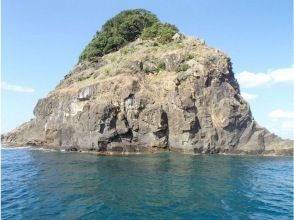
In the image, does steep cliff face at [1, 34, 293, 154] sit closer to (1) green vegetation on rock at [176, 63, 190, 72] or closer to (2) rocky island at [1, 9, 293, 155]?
(1) green vegetation on rock at [176, 63, 190, 72]

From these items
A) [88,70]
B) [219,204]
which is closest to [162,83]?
[88,70]

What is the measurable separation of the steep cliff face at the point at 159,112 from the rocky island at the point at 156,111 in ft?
0.54

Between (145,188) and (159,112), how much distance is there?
91.8 ft

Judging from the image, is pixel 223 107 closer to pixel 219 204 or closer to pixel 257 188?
pixel 257 188

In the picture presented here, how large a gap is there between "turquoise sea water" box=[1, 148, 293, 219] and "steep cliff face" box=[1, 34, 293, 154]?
7657mm

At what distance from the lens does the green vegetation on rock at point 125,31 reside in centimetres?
8219

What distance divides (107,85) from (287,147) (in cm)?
3307

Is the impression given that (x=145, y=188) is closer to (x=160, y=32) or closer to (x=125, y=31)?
(x=160, y=32)

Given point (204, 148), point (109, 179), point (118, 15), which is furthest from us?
point (118, 15)

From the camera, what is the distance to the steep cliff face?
56.9m

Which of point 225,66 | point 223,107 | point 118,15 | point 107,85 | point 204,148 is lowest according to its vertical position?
point 204,148

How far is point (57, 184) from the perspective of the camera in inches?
1278

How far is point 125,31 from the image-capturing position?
8712 cm

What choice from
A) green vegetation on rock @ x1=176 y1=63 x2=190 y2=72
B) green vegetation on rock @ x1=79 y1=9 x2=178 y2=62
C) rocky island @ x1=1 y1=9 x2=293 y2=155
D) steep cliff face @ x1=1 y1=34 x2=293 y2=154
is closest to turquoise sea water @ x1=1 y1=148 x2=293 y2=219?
steep cliff face @ x1=1 y1=34 x2=293 y2=154
